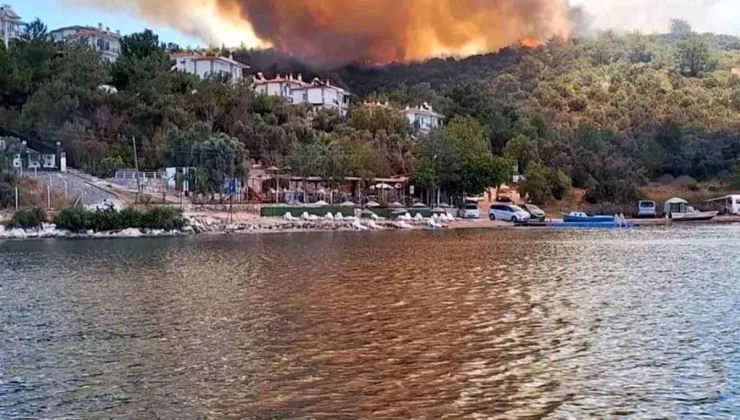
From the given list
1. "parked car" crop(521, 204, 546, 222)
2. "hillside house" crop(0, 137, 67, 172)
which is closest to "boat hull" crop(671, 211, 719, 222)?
"parked car" crop(521, 204, 546, 222)

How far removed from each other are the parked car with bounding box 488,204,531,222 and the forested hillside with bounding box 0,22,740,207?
11.4ft

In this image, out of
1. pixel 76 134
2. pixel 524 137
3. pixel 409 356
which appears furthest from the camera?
pixel 524 137

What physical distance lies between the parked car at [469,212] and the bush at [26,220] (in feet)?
120

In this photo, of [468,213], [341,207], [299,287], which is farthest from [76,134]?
[299,287]

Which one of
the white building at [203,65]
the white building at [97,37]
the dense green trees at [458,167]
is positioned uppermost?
the white building at [97,37]

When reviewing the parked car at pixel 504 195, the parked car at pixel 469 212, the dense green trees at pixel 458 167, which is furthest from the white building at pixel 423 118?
the parked car at pixel 469 212

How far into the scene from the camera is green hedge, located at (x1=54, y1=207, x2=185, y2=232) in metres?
51.5

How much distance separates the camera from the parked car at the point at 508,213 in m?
67.8

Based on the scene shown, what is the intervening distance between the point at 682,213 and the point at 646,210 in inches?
131

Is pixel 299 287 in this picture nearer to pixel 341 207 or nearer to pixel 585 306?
pixel 585 306

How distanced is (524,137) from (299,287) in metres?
73.2

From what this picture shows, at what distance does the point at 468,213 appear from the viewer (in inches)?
2790

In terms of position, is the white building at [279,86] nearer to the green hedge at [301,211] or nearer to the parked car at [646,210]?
the green hedge at [301,211]

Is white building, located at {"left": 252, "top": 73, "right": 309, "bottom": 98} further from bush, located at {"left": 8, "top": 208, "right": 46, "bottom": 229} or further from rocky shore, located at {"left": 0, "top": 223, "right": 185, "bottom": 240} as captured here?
bush, located at {"left": 8, "top": 208, "right": 46, "bottom": 229}
